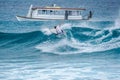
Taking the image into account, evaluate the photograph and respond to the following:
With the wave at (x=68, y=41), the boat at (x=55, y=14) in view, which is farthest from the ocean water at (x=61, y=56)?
the boat at (x=55, y=14)

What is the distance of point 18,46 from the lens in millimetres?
34906

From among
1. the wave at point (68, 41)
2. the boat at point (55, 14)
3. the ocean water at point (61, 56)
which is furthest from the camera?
the boat at point (55, 14)

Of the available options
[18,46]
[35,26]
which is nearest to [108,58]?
[18,46]

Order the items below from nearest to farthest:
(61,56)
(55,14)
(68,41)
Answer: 1. (61,56)
2. (68,41)
3. (55,14)

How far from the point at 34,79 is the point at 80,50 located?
1061cm

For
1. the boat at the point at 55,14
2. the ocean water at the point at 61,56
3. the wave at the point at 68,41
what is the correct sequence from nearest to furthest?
the ocean water at the point at 61,56, the wave at the point at 68,41, the boat at the point at 55,14

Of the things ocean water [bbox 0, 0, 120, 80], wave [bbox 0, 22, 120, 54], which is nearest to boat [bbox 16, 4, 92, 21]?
ocean water [bbox 0, 0, 120, 80]

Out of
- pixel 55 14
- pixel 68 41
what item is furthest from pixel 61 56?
pixel 55 14

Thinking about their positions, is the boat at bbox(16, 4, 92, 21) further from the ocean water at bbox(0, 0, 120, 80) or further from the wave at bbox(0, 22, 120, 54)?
the wave at bbox(0, 22, 120, 54)

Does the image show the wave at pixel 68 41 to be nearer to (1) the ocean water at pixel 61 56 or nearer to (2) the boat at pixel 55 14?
(1) the ocean water at pixel 61 56

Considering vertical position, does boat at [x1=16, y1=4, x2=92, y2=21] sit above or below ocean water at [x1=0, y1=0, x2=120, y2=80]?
above

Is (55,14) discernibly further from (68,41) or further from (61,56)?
(61,56)

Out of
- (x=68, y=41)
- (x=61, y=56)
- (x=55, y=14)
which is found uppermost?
(x=55, y=14)

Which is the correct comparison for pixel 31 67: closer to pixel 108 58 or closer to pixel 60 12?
pixel 108 58
